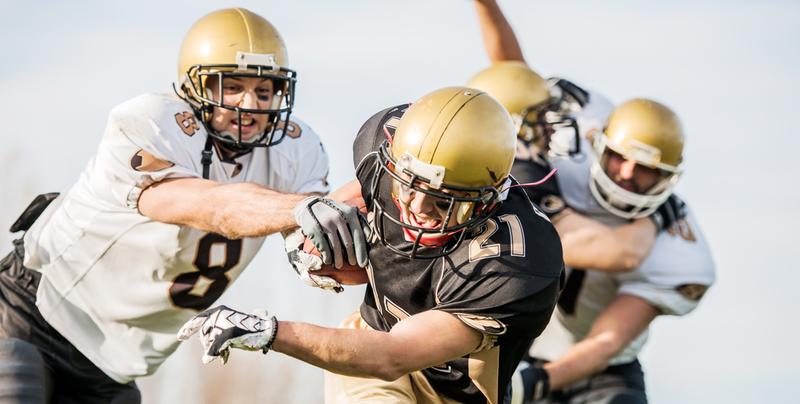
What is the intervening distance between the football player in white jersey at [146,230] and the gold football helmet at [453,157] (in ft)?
3.28

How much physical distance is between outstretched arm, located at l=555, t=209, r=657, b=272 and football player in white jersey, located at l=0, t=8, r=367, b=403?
1.63 metres

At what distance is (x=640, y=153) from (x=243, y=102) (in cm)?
236

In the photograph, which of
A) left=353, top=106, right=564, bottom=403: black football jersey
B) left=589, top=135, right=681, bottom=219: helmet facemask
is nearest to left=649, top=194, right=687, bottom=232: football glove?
left=589, top=135, right=681, bottom=219: helmet facemask

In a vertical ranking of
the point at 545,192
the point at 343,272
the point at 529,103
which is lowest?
the point at 545,192

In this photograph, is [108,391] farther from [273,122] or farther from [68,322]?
[273,122]

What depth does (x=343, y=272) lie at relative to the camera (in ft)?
14.5

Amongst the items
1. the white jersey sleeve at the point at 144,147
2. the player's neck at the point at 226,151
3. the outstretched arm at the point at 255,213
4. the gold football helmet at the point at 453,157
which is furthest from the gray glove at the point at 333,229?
the player's neck at the point at 226,151

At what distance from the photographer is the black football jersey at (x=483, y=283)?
4035 millimetres

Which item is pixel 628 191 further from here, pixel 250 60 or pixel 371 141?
pixel 371 141

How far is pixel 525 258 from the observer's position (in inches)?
160

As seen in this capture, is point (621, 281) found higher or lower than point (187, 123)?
lower

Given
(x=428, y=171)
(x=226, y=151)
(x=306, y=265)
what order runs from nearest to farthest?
(x=428, y=171), (x=306, y=265), (x=226, y=151)

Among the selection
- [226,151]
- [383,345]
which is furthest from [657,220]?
[383,345]

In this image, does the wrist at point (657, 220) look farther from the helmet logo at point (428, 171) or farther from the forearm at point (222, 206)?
the helmet logo at point (428, 171)
